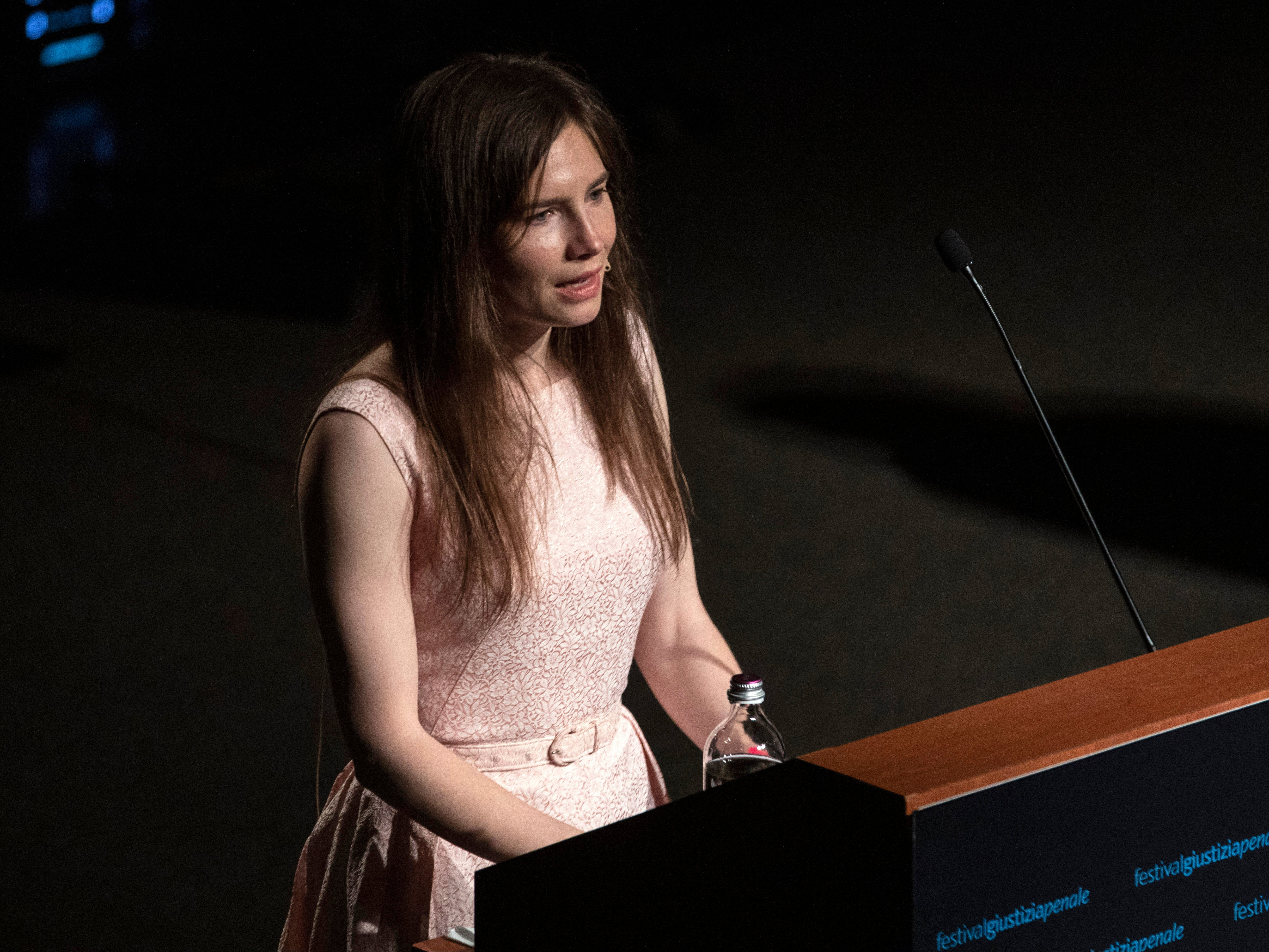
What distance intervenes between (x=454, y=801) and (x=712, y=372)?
5.15 metres

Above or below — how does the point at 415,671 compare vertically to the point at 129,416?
below

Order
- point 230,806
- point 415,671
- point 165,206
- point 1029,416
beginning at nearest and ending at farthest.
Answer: point 415,671 → point 230,806 → point 1029,416 → point 165,206

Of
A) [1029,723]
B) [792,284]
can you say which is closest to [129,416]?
[792,284]

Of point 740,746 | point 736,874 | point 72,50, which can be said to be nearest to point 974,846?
point 736,874

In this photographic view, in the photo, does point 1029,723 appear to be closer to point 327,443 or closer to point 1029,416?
point 327,443

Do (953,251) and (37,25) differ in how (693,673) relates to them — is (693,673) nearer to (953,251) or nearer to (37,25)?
(953,251)

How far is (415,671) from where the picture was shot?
1441 mm

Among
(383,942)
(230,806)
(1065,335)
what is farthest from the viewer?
(1065,335)

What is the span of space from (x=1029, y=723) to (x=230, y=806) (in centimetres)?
293

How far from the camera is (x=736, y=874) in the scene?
0.79 meters

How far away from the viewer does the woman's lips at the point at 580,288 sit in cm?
149

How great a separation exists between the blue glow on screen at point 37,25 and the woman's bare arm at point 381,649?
11.8m

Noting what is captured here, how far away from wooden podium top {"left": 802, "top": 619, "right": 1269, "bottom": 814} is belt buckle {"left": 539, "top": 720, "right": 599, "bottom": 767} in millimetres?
817

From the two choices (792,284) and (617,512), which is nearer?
(617,512)
